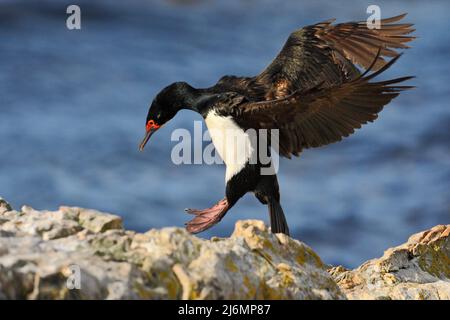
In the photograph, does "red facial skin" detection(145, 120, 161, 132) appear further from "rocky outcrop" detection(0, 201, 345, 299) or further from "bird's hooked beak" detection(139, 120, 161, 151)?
"rocky outcrop" detection(0, 201, 345, 299)

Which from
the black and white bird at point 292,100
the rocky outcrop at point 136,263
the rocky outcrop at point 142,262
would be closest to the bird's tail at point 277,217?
the black and white bird at point 292,100

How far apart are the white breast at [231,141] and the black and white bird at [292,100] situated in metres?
0.01

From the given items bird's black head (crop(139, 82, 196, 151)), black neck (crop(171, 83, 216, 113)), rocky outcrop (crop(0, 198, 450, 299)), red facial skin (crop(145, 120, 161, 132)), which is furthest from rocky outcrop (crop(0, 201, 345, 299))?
red facial skin (crop(145, 120, 161, 132))

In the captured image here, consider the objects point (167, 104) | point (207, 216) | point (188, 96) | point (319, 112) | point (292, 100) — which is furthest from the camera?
point (167, 104)

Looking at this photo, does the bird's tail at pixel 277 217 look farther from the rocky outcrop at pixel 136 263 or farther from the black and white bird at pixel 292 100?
the rocky outcrop at pixel 136 263

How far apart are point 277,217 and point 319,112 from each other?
50.5 inches

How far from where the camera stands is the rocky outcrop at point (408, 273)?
6.07 m

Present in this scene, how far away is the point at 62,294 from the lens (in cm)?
428

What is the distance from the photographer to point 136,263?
4582 millimetres

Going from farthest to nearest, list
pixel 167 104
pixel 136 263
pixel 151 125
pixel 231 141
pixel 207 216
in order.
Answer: pixel 151 125 < pixel 167 104 < pixel 207 216 < pixel 231 141 < pixel 136 263

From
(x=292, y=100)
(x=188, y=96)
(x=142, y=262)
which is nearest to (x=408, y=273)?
(x=292, y=100)

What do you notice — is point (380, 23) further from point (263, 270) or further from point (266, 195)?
point (263, 270)

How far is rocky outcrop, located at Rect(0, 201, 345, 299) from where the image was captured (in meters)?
4.29

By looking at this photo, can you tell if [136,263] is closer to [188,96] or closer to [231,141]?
[231,141]
